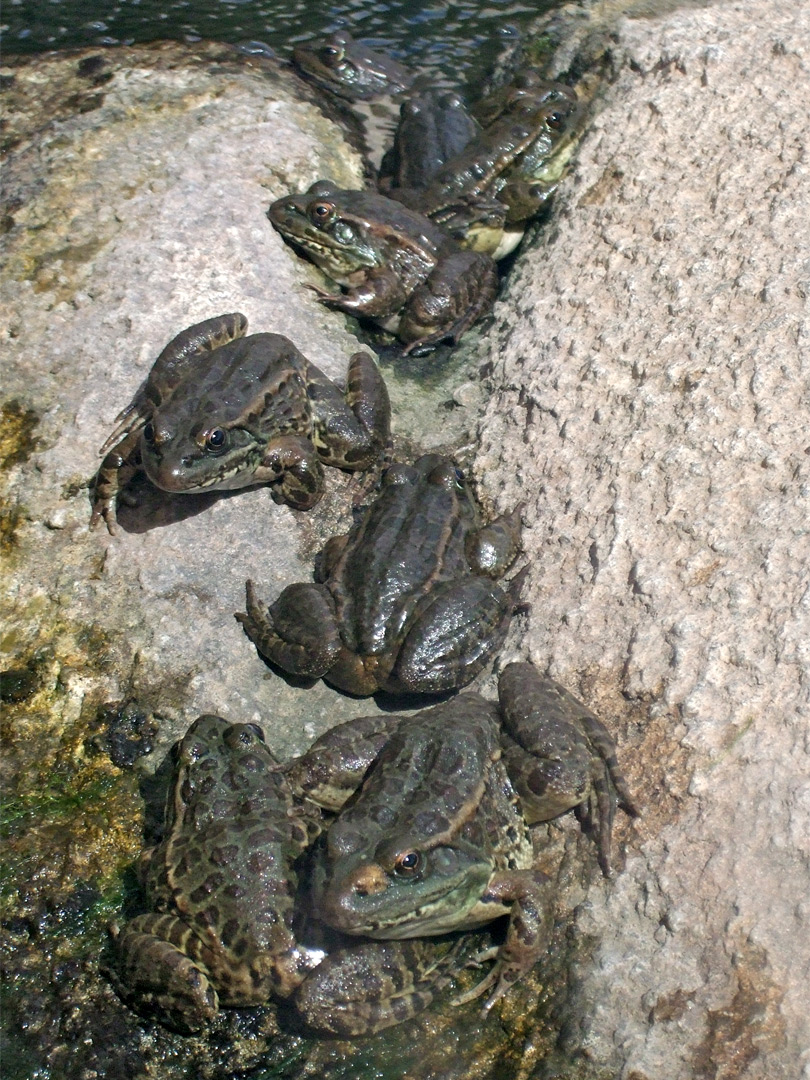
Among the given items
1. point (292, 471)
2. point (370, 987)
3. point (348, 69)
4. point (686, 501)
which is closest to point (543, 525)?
point (686, 501)

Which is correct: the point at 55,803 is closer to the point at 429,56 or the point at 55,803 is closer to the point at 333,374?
the point at 333,374

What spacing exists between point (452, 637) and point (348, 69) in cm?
519

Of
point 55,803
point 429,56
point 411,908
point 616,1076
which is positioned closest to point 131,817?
point 55,803

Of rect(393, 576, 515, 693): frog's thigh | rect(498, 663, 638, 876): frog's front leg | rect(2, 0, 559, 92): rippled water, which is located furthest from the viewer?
rect(2, 0, 559, 92): rippled water

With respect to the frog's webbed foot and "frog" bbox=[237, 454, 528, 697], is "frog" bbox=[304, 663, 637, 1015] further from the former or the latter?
the frog's webbed foot

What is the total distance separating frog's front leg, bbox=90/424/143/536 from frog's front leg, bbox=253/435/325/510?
0.61 m

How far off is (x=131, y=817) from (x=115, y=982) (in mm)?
644

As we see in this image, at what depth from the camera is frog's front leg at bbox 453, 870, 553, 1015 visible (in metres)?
3.36

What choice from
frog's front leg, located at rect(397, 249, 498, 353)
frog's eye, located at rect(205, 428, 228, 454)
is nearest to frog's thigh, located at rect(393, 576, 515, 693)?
frog's eye, located at rect(205, 428, 228, 454)

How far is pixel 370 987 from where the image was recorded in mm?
3314

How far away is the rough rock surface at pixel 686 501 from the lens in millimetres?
3133

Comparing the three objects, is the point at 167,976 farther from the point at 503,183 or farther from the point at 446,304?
the point at 503,183

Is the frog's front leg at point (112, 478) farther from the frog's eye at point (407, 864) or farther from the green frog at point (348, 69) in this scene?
the green frog at point (348, 69)

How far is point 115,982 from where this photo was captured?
3.42m
